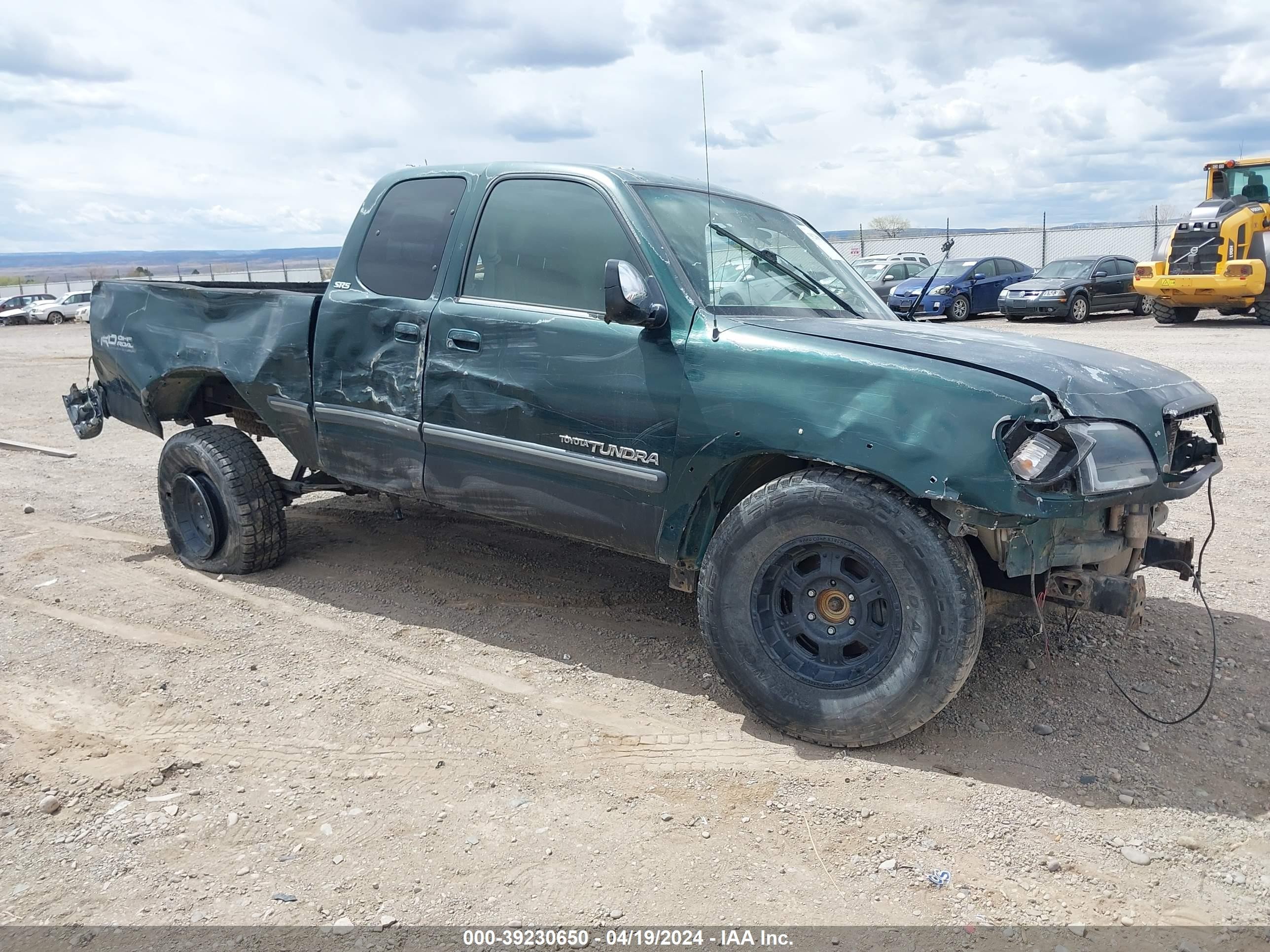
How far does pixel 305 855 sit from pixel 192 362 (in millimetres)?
3181

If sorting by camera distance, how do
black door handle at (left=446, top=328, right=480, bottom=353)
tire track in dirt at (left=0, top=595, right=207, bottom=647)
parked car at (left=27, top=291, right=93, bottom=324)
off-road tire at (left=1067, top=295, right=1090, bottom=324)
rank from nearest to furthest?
black door handle at (left=446, top=328, right=480, bottom=353)
tire track in dirt at (left=0, top=595, right=207, bottom=647)
off-road tire at (left=1067, top=295, right=1090, bottom=324)
parked car at (left=27, top=291, right=93, bottom=324)

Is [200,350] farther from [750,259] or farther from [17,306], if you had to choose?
[17,306]

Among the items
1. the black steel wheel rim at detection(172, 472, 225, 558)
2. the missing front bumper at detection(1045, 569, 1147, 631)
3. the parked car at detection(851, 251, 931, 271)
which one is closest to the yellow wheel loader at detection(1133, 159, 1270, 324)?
the parked car at detection(851, 251, 931, 271)

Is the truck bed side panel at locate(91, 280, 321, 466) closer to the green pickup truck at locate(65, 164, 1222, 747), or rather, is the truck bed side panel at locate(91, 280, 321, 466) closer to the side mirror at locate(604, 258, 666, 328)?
the green pickup truck at locate(65, 164, 1222, 747)

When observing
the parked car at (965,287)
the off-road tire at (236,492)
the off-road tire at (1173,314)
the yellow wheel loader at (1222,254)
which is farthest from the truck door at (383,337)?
the off-road tire at (1173,314)

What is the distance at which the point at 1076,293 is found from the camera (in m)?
19.1

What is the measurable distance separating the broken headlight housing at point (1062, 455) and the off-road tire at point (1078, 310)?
17705 mm

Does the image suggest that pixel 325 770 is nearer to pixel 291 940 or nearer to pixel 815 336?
pixel 291 940

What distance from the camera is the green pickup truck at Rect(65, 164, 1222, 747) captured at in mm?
3107

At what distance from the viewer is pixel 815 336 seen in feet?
11.2

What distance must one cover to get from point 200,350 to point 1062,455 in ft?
13.8

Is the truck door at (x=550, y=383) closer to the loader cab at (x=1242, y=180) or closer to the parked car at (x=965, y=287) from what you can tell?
the parked car at (x=965, y=287)

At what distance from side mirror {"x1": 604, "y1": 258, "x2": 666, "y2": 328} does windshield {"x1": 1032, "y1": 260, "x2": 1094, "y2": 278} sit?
1831 centimetres

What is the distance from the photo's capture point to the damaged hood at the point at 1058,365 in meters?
3.10
